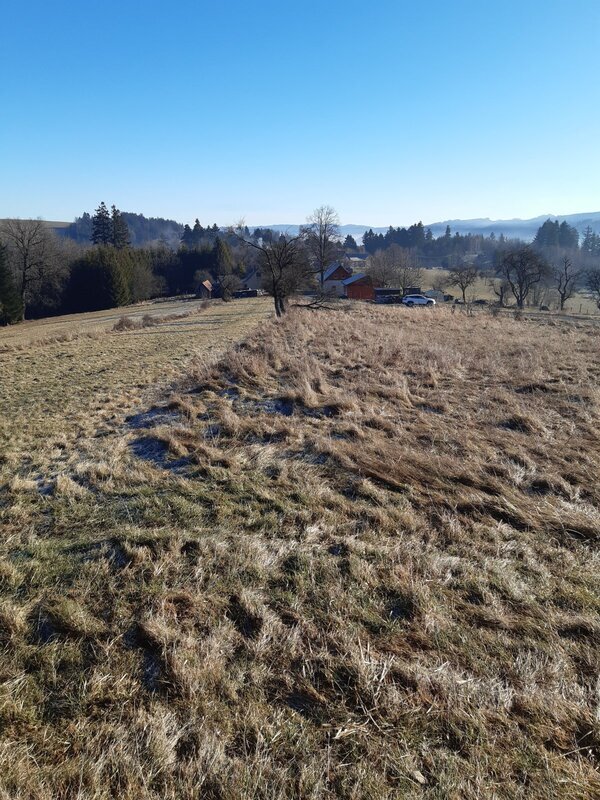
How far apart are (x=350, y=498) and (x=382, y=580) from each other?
1486 mm

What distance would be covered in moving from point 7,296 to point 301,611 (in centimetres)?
5708

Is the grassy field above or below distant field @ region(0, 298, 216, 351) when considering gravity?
below

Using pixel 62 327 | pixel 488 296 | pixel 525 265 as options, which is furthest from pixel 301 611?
pixel 488 296

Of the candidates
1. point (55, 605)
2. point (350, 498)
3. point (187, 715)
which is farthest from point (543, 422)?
point (55, 605)

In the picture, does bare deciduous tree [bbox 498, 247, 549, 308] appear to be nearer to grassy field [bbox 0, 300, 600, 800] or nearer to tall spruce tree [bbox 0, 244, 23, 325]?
grassy field [bbox 0, 300, 600, 800]

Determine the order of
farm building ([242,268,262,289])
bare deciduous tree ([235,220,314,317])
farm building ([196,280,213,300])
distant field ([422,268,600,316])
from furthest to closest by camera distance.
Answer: farm building ([242,268,262,289])
farm building ([196,280,213,300])
distant field ([422,268,600,316])
bare deciduous tree ([235,220,314,317])

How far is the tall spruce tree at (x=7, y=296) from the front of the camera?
4566cm

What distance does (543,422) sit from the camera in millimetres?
7445

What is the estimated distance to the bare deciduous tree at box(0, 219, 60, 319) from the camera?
166 ft

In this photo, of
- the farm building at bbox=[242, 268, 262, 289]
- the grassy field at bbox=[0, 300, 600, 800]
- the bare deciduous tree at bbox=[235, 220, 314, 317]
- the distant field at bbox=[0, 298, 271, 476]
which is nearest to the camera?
the grassy field at bbox=[0, 300, 600, 800]

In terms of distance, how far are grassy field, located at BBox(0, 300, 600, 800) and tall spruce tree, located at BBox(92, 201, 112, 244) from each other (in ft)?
282

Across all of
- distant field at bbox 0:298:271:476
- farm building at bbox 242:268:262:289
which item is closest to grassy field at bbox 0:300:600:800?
distant field at bbox 0:298:271:476

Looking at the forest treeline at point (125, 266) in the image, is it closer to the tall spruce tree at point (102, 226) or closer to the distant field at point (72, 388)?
the tall spruce tree at point (102, 226)

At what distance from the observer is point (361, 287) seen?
63.4m
